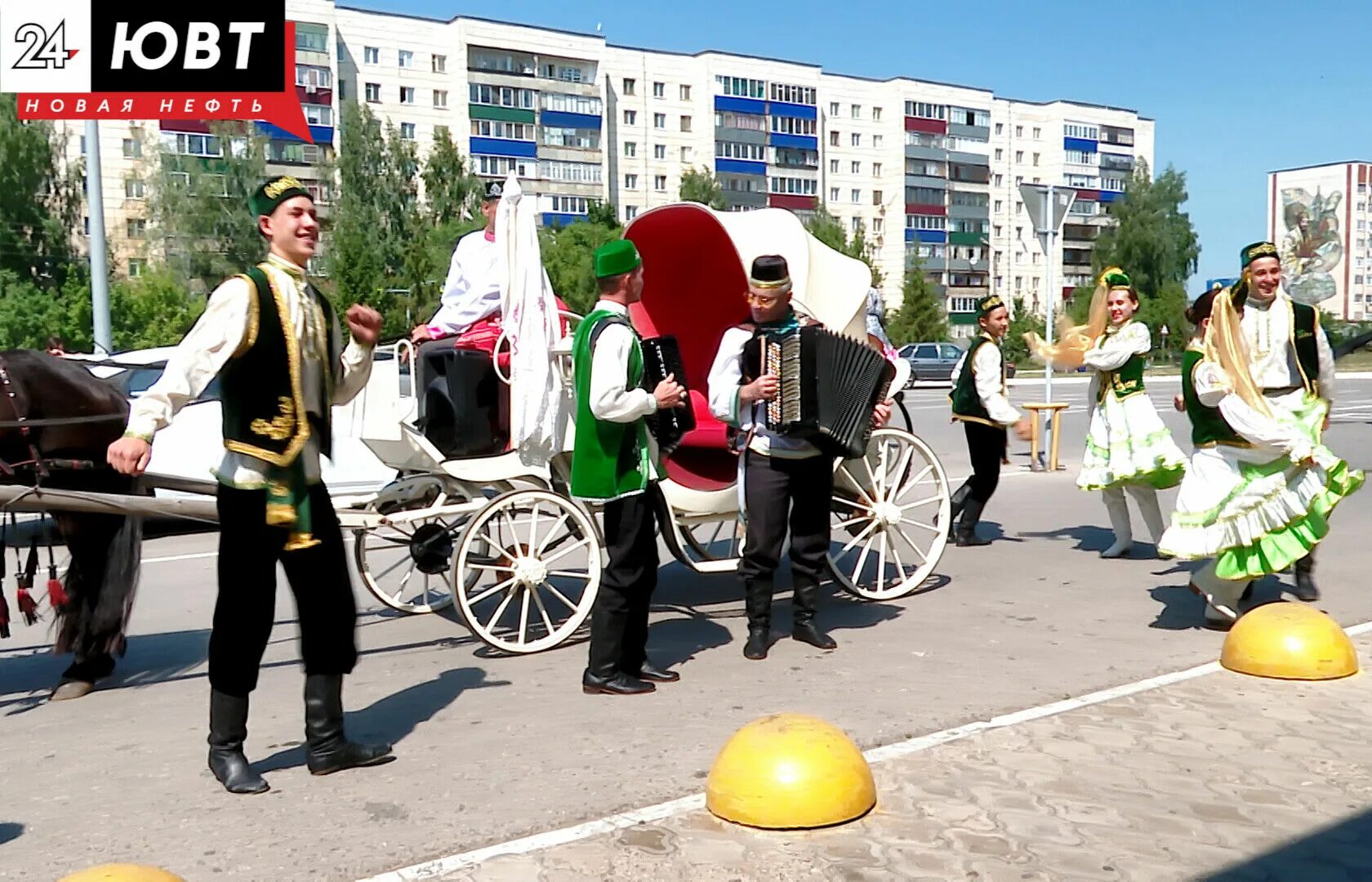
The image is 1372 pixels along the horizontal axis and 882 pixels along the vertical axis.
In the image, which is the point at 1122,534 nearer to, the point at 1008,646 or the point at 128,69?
the point at 1008,646

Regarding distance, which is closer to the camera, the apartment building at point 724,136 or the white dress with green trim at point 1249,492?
the white dress with green trim at point 1249,492

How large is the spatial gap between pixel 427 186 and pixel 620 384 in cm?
5547

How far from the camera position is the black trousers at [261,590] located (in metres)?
4.42

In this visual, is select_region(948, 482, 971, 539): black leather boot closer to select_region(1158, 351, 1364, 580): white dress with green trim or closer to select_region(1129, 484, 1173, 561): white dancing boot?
select_region(1129, 484, 1173, 561): white dancing boot

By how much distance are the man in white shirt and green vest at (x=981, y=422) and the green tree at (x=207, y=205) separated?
161 feet

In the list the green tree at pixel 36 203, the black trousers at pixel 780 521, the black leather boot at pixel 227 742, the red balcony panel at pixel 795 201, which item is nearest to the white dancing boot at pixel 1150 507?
the black trousers at pixel 780 521

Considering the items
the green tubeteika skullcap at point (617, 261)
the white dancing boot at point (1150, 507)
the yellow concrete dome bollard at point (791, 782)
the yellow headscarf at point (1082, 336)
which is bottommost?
the yellow concrete dome bollard at point (791, 782)

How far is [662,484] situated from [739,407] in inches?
35.3

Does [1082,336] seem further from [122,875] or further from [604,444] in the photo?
[122,875]

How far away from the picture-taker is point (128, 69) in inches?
647

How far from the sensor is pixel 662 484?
A: 691 cm

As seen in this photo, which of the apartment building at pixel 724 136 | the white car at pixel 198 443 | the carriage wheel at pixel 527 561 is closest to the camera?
the carriage wheel at pixel 527 561

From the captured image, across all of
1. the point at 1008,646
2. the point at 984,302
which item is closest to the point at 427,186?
the point at 984,302

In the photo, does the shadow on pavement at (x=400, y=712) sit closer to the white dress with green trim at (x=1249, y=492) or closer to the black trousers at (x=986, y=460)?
the white dress with green trim at (x=1249, y=492)
